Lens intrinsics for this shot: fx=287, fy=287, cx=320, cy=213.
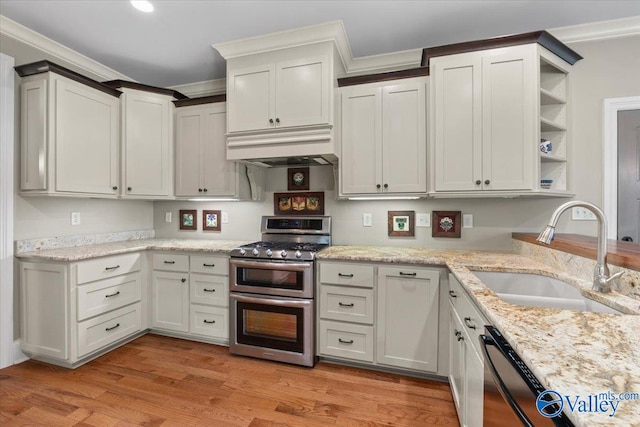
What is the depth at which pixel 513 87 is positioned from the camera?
6.63 feet

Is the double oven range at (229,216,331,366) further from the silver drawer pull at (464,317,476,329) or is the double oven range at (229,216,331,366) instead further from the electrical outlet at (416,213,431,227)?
the silver drawer pull at (464,317,476,329)

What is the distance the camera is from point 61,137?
228 cm

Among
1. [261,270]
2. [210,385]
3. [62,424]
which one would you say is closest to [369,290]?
[261,270]

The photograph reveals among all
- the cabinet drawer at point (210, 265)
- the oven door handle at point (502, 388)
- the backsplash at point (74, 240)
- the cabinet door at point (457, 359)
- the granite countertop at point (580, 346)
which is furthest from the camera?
the cabinet drawer at point (210, 265)

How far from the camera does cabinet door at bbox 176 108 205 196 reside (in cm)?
289

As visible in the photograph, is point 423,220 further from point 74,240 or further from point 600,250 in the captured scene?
point 74,240

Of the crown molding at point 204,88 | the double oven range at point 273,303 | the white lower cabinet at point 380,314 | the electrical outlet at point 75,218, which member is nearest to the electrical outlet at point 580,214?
the white lower cabinet at point 380,314

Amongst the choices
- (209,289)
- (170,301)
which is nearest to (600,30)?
(209,289)

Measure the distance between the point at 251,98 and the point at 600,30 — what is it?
9.11 feet

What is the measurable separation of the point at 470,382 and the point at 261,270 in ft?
5.31

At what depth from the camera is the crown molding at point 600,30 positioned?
213 cm

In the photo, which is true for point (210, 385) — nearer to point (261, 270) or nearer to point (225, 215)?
point (261, 270)

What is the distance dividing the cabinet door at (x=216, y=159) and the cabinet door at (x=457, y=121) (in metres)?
1.83

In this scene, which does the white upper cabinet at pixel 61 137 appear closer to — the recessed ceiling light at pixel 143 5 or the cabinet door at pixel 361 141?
the recessed ceiling light at pixel 143 5
